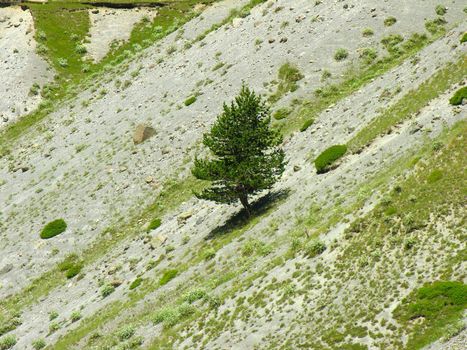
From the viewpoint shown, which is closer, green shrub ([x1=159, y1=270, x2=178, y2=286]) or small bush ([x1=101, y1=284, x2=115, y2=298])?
green shrub ([x1=159, y1=270, x2=178, y2=286])

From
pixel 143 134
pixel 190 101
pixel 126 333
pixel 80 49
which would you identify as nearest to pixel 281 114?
pixel 190 101

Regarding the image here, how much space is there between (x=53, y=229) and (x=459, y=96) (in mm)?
32055

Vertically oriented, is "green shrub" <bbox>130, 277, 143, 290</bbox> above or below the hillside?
below

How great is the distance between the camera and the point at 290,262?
28484mm

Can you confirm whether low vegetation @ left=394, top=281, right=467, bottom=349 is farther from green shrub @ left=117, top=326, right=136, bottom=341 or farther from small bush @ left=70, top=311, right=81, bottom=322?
small bush @ left=70, top=311, right=81, bottom=322

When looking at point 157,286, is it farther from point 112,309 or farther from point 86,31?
point 86,31

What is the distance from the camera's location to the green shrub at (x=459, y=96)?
36.4m

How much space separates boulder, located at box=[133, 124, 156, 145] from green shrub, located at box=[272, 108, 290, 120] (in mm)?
11885

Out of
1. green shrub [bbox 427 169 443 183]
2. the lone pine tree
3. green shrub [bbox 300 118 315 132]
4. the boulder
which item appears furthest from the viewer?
the boulder

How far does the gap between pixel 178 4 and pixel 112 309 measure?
252ft

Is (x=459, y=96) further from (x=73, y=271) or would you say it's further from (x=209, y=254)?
(x=73, y=271)

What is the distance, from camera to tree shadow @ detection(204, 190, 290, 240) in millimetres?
39375

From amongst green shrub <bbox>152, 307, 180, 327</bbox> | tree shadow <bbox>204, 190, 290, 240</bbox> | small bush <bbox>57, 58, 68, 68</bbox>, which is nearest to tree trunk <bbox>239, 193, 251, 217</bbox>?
tree shadow <bbox>204, 190, 290, 240</bbox>

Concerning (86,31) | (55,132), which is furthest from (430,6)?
(86,31)
